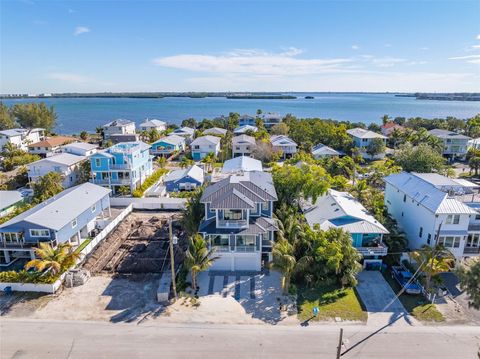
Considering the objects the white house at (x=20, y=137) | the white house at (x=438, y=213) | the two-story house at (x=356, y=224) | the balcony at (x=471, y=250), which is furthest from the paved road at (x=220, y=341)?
the white house at (x=20, y=137)

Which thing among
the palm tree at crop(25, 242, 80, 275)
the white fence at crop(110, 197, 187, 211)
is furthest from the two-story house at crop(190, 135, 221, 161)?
the palm tree at crop(25, 242, 80, 275)

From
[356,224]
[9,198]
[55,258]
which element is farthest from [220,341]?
[9,198]

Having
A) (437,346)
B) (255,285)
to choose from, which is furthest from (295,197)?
(437,346)

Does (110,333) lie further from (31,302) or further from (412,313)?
(412,313)

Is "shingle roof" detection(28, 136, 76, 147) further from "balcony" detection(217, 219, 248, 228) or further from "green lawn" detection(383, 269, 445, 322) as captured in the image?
"green lawn" detection(383, 269, 445, 322)

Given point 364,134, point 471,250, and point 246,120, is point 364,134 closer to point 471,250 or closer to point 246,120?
point 471,250
